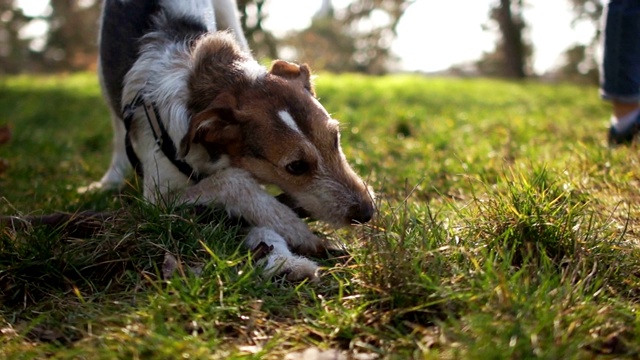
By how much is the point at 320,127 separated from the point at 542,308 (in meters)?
1.66

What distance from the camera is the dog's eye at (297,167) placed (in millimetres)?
3309

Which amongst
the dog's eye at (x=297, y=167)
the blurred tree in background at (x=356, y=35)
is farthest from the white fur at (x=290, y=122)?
the blurred tree in background at (x=356, y=35)

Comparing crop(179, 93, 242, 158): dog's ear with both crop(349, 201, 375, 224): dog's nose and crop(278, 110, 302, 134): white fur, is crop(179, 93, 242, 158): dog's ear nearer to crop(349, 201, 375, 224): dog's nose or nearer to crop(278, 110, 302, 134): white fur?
crop(278, 110, 302, 134): white fur

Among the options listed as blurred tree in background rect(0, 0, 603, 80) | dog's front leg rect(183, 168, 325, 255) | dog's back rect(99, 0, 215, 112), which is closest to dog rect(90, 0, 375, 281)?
dog's front leg rect(183, 168, 325, 255)

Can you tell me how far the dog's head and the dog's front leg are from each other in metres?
0.13

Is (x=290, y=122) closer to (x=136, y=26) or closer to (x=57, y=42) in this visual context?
(x=136, y=26)

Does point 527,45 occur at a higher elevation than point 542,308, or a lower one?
lower

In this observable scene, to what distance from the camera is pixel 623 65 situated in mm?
5164

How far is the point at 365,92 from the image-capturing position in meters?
10.6

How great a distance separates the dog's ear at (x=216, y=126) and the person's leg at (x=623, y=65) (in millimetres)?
3471

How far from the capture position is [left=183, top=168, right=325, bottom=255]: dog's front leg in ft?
10.1

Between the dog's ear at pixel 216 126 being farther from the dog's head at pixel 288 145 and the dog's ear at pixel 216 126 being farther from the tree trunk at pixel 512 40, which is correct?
the tree trunk at pixel 512 40

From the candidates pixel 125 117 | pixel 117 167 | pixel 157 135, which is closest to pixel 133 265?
pixel 157 135

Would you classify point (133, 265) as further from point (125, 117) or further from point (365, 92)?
point (365, 92)
